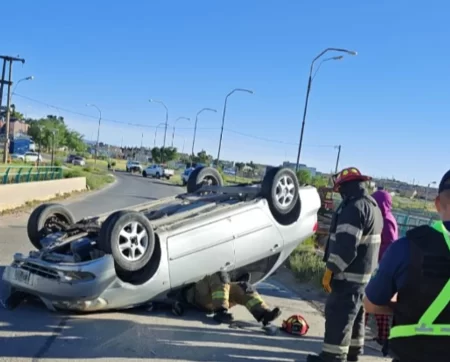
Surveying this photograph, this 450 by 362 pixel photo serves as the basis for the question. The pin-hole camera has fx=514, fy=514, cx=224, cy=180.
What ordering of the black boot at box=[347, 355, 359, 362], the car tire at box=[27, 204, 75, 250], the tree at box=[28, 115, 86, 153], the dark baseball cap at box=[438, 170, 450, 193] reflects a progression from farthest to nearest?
1. the tree at box=[28, 115, 86, 153]
2. the car tire at box=[27, 204, 75, 250]
3. the black boot at box=[347, 355, 359, 362]
4. the dark baseball cap at box=[438, 170, 450, 193]

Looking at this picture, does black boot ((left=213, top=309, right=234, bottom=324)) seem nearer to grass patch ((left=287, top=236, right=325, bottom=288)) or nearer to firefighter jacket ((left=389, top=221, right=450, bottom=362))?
grass patch ((left=287, top=236, right=325, bottom=288))

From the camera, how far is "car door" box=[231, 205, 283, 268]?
596cm

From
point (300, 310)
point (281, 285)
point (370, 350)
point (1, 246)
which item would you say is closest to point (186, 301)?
point (300, 310)

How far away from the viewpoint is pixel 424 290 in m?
2.08

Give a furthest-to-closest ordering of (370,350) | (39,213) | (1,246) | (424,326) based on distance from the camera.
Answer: (1,246) → (39,213) → (370,350) → (424,326)

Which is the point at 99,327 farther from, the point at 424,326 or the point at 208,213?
the point at 424,326

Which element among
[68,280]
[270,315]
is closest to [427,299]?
[270,315]

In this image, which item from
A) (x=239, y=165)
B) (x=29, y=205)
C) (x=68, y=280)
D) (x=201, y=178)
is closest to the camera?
(x=68, y=280)

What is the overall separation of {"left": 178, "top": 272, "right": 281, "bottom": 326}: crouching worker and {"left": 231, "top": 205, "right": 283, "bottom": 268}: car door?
37 centimetres

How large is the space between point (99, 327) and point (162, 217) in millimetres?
1507

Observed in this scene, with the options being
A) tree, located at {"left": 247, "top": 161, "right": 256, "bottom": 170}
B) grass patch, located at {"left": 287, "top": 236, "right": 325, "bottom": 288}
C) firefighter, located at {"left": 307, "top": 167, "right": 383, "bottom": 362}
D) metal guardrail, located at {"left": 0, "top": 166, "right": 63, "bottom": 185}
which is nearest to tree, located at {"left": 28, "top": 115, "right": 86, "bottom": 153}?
tree, located at {"left": 247, "top": 161, "right": 256, "bottom": 170}

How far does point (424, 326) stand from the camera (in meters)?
2.07

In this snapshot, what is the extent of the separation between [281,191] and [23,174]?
48.0 feet

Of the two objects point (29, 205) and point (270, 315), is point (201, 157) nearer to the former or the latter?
point (29, 205)
